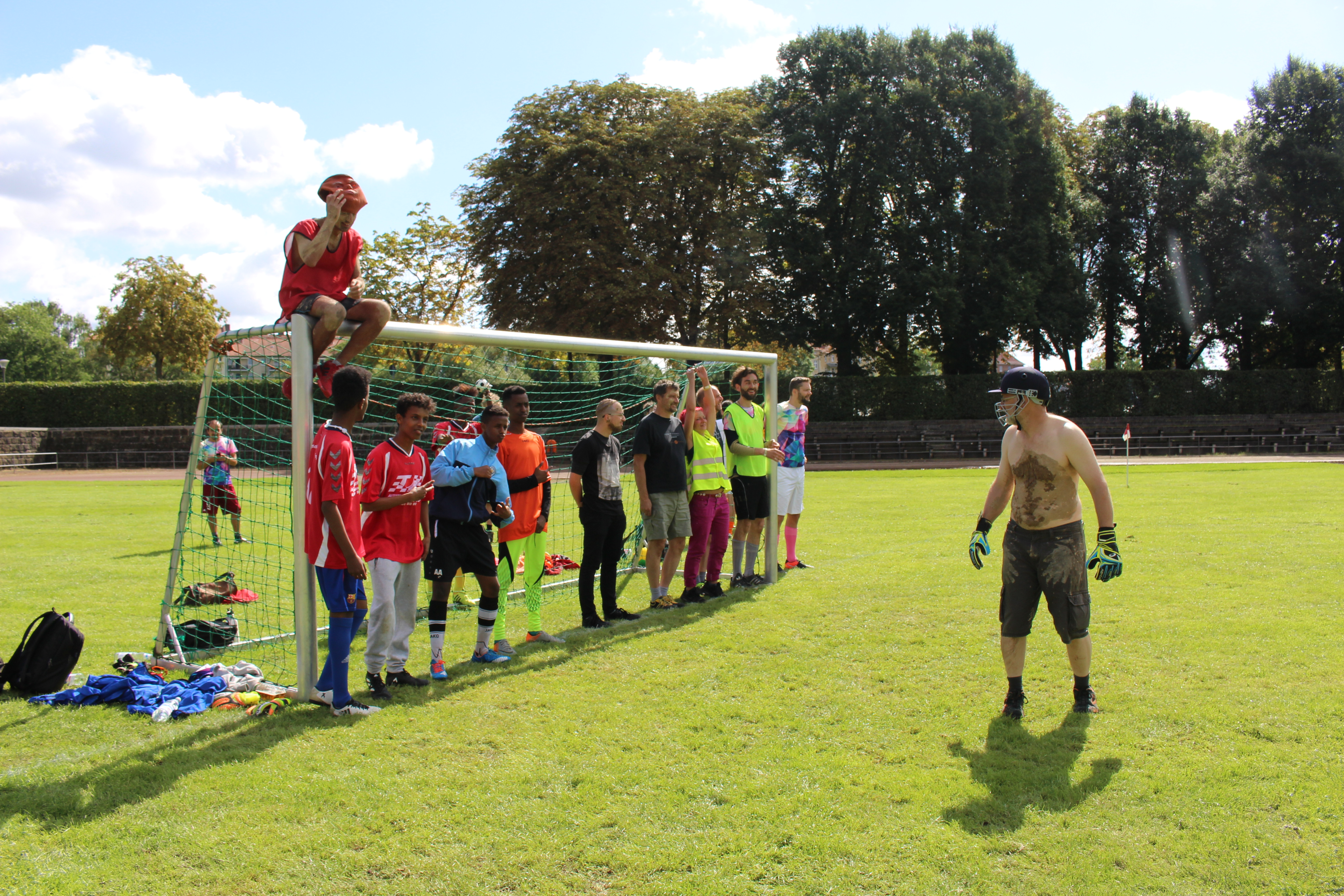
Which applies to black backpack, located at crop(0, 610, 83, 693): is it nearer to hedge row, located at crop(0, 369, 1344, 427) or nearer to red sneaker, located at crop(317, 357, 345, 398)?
red sneaker, located at crop(317, 357, 345, 398)

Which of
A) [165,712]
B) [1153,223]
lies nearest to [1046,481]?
[165,712]

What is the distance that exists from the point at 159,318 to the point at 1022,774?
4878cm

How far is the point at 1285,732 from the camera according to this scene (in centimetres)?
459

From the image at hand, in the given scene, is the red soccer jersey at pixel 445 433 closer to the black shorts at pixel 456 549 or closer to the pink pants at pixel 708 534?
the black shorts at pixel 456 549

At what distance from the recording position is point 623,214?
32406 mm

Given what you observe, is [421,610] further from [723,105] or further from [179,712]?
[723,105]

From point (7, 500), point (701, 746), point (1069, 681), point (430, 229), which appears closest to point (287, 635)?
point (701, 746)

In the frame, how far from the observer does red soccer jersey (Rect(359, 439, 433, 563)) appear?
5.25m

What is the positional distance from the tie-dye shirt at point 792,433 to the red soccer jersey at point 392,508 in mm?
4802

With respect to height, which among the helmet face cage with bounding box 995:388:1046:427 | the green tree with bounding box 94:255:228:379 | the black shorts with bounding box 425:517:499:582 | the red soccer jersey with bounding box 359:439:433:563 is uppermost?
the green tree with bounding box 94:255:228:379

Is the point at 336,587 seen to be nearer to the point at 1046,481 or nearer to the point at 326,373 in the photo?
the point at 326,373

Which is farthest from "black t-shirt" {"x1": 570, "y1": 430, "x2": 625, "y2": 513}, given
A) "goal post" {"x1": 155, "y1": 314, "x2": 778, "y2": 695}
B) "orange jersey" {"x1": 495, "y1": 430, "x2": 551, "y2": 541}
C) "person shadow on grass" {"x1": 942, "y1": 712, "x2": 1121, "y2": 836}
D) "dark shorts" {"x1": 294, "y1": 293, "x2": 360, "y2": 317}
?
"person shadow on grass" {"x1": 942, "y1": 712, "x2": 1121, "y2": 836}

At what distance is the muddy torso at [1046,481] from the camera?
4801mm

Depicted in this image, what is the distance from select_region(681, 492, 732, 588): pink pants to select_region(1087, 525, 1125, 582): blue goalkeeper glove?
3839 millimetres
